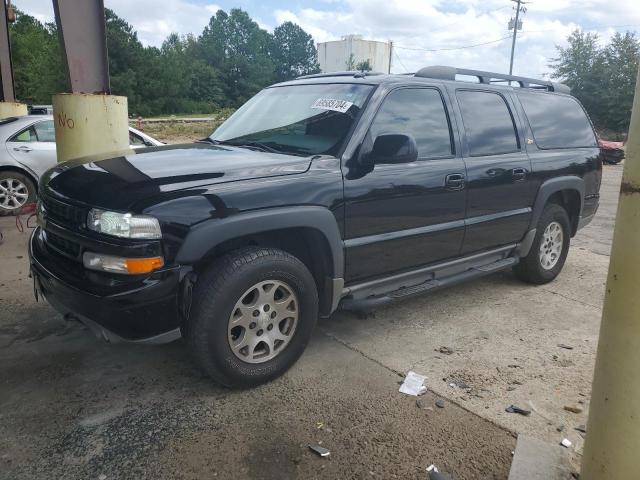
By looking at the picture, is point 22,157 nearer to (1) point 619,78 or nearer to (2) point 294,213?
(2) point 294,213

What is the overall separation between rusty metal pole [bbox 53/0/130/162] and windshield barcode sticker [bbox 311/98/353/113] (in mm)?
2841

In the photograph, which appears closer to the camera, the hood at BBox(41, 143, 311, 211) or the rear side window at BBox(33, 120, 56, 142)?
the hood at BBox(41, 143, 311, 211)

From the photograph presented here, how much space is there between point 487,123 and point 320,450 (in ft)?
9.95

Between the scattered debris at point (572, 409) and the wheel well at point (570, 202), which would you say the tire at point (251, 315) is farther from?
the wheel well at point (570, 202)

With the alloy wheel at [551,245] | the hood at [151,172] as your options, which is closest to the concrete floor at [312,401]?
the alloy wheel at [551,245]

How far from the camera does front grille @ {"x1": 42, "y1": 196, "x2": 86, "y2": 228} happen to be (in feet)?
9.42

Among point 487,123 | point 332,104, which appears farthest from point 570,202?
point 332,104

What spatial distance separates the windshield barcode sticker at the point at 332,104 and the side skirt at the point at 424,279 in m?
1.22

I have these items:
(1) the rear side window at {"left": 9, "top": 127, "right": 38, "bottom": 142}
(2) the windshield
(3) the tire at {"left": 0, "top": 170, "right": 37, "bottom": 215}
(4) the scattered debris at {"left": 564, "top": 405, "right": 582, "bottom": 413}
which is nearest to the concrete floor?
(4) the scattered debris at {"left": 564, "top": 405, "right": 582, "bottom": 413}

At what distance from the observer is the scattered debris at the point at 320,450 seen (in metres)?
2.62

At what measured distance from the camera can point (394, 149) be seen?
340 cm

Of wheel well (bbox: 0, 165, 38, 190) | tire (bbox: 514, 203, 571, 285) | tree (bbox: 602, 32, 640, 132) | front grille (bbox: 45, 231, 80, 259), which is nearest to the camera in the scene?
front grille (bbox: 45, 231, 80, 259)

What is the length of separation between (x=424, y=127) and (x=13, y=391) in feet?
10.5

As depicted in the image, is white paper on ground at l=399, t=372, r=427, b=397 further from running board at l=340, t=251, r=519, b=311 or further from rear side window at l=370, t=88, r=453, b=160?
rear side window at l=370, t=88, r=453, b=160
